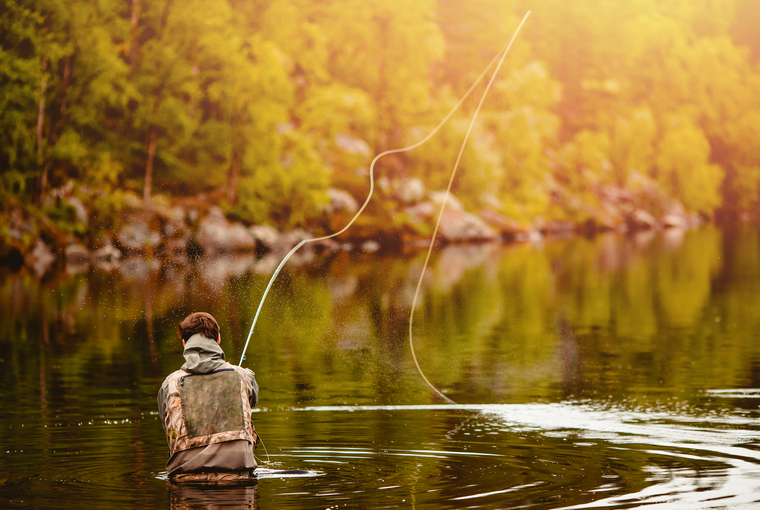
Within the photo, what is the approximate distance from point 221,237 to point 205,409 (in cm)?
4019

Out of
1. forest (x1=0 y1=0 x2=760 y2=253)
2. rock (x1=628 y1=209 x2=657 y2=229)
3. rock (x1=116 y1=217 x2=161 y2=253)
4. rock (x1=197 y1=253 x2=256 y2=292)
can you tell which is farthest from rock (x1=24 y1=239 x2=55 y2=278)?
rock (x1=628 y1=209 x2=657 y2=229)

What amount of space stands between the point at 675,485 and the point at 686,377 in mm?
5811

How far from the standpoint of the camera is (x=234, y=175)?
51.3 metres

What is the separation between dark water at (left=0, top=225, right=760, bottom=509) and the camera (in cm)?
Answer: 695

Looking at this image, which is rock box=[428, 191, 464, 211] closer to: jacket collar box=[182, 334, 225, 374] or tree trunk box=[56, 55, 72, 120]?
tree trunk box=[56, 55, 72, 120]

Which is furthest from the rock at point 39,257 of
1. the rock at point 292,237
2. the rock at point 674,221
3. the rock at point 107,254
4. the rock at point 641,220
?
the rock at point 674,221

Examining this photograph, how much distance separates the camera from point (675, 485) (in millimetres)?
6980

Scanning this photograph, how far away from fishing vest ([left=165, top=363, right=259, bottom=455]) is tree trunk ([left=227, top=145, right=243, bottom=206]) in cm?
4403

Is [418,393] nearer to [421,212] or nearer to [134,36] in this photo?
[421,212]

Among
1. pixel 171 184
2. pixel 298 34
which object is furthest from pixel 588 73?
pixel 171 184

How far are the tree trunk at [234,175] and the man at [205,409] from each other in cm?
4399

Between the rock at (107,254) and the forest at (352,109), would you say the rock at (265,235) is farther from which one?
the rock at (107,254)

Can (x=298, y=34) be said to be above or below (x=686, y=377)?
above

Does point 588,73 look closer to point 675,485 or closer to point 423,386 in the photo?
point 423,386
